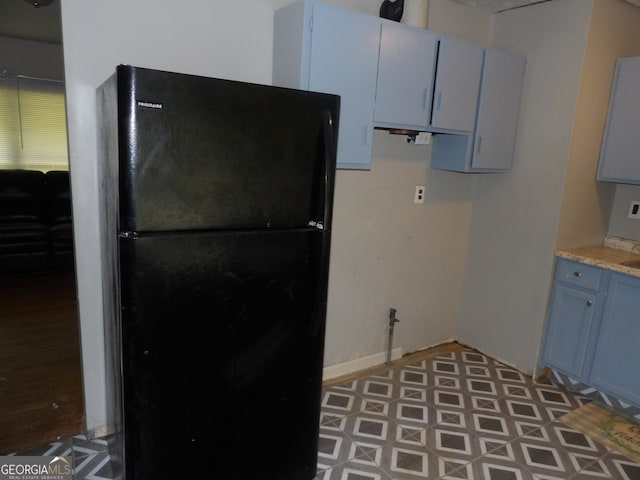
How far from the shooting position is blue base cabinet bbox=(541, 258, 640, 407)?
249cm

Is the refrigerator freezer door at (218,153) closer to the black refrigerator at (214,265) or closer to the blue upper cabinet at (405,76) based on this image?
the black refrigerator at (214,265)

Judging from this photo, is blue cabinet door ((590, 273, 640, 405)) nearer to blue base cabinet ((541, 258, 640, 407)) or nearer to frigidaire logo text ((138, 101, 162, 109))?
A: blue base cabinet ((541, 258, 640, 407))

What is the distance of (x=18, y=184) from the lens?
188 inches

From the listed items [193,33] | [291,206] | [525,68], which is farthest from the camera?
[525,68]

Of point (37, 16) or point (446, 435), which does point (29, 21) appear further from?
point (446, 435)

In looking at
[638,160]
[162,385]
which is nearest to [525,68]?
[638,160]

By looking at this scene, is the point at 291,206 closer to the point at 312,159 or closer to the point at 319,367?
the point at 312,159

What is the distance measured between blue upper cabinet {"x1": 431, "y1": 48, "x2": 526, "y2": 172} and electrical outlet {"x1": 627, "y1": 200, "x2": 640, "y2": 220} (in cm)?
85

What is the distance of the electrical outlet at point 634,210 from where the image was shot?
2920 mm

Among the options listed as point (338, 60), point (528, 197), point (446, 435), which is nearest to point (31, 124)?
point (338, 60)

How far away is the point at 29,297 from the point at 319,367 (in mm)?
3397

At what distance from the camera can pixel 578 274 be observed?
2.73m

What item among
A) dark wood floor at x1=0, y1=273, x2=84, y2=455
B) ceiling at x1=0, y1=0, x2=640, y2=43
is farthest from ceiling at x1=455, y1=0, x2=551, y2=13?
dark wood floor at x1=0, y1=273, x2=84, y2=455

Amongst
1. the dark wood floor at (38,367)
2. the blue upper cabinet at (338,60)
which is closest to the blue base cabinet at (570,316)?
the blue upper cabinet at (338,60)
